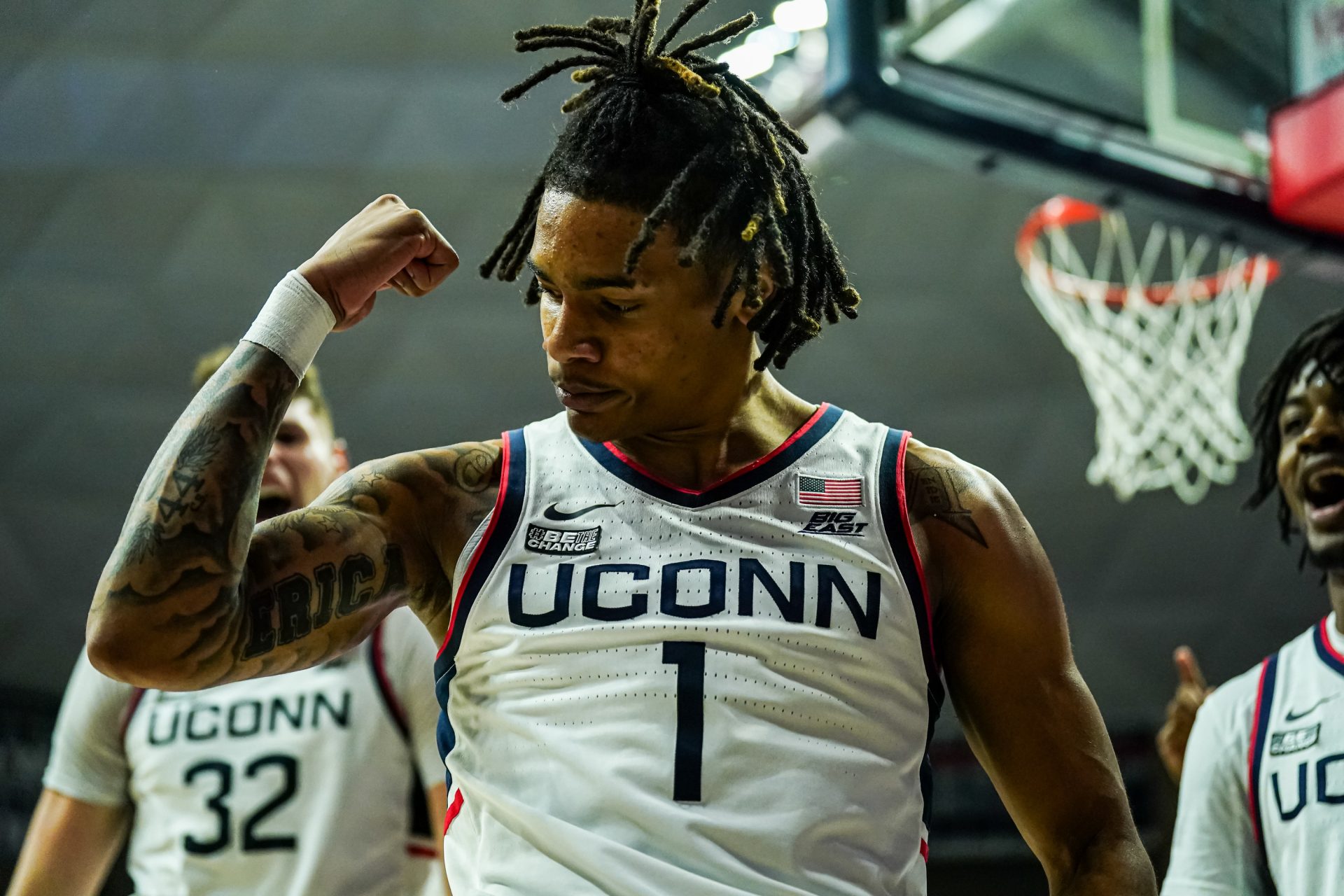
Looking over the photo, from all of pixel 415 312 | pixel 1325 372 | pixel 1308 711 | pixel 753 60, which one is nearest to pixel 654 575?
pixel 1308 711

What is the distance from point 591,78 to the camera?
226 cm

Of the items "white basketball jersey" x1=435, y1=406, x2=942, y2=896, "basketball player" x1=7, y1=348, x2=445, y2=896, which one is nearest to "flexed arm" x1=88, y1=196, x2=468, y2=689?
"white basketball jersey" x1=435, y1=406, x2=942, y2=896

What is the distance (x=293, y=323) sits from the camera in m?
1.99

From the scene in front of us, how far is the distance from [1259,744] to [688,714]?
174cm

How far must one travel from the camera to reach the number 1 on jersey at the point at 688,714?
1.85 m

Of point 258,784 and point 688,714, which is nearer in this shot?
point 688,714

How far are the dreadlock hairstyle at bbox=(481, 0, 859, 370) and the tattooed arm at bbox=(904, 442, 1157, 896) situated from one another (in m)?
0.43

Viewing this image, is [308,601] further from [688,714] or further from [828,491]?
[828,491]

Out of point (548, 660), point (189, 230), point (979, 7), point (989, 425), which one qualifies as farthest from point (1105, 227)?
point (548, 660)

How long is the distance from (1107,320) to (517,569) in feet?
22.7

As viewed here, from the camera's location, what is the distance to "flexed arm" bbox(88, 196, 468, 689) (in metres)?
1.81

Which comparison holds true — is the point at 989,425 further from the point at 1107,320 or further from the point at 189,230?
the point at 189,230

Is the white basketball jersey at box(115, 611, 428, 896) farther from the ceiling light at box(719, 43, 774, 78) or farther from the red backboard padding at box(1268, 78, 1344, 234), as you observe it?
the ceiling light at box(719, 43, 774, 78)

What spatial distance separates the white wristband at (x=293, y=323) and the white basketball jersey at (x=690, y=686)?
0.34 meters
